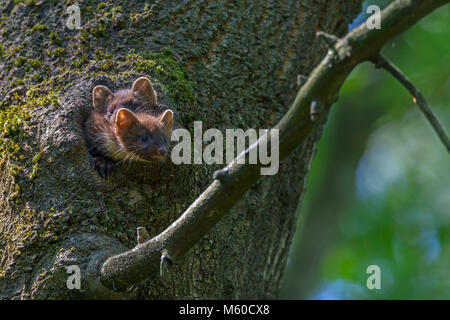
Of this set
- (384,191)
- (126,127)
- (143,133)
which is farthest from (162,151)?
(384,191)

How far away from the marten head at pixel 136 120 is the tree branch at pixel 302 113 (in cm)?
128

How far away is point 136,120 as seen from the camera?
468 cm

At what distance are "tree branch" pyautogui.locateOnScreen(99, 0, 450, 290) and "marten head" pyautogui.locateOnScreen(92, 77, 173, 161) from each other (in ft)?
4.19

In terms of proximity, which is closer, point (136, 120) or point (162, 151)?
point (162, 151)

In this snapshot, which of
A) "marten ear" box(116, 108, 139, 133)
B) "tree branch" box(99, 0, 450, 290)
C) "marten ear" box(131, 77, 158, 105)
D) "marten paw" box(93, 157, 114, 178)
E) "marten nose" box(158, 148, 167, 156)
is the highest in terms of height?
"marten ear" box(131, 77, 158, 105)

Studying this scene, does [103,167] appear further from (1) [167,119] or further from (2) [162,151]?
(1) [167,119]

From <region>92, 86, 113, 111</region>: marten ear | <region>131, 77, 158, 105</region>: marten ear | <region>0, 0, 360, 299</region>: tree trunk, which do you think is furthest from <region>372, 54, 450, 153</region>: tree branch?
<region>92, 86, 113, 111</region>: marten ear

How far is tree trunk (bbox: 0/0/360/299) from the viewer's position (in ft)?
12.3

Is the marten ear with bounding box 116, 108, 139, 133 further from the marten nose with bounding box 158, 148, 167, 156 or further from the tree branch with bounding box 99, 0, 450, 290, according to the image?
the tree branch with bounding box 99, 0, 450, 290

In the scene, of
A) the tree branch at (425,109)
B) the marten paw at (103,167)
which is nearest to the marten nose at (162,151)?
the marten paw at (103,167)

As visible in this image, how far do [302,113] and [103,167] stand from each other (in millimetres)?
1902

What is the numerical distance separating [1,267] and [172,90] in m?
1.68

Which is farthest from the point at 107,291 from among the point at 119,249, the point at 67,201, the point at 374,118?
the point at 374,118

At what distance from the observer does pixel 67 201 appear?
12.5ft
